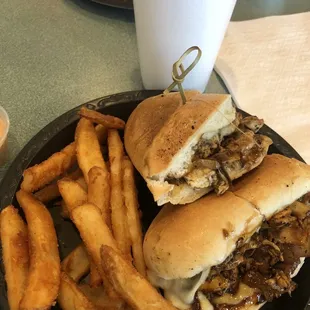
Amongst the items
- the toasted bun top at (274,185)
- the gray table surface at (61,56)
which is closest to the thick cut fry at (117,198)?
the toasted bun top at (274,185)

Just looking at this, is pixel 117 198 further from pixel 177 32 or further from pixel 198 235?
pixel 177 32

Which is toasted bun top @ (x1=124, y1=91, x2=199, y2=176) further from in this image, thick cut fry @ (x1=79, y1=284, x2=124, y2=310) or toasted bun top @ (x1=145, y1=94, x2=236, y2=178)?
Result: thick cut fry @ (x1=79, y1=284, x2=124, y2=310)

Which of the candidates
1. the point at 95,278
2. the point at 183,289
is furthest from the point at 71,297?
the point at 183,289

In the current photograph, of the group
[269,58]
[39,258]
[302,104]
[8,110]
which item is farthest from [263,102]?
[39,258]

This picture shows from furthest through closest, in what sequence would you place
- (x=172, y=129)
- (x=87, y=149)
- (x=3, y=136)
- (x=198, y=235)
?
(x=3, y=136) < (x=87, y=149) < (x=172, y=129) < (x=198, y=235)

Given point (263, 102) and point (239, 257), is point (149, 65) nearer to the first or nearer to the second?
point (263, 102)

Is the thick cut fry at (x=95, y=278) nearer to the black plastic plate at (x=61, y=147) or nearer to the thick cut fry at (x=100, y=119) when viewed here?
the black plastic plate at (x=61, y=147)

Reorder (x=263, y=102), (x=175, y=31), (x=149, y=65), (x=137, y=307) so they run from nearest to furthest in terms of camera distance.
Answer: (x=137, y=307), (x=175, y=31), (x=149, y=65), (x=263, y=102)
